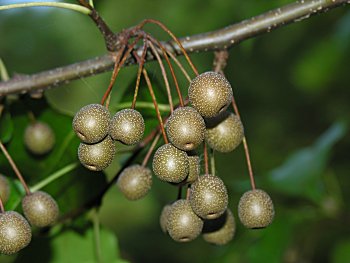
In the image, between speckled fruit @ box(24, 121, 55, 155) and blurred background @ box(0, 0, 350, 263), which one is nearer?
speckled fruit @ box(24, 121, 55, 155)

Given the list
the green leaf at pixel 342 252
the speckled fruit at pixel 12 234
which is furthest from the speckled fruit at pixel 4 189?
the green leaf at pixel 342 252

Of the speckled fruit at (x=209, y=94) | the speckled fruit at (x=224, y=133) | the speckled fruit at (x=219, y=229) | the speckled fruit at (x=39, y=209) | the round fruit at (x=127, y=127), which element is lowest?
the speckled fruit at (x=219, y=229)

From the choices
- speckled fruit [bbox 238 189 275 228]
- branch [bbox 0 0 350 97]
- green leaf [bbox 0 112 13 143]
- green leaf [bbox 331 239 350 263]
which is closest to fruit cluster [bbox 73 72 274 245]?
speckled fruit [bbox 238 189 275 228]

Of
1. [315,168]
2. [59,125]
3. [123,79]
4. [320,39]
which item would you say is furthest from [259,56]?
[59,125]

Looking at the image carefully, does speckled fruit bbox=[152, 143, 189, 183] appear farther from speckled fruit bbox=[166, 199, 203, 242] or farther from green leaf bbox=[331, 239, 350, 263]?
green leaf bbox=[331, 239, 350, 263]

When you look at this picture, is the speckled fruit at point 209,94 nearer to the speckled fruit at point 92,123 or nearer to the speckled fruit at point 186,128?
the speckled fruit at point 186,128

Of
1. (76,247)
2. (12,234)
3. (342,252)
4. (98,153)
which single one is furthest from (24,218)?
(342,252)

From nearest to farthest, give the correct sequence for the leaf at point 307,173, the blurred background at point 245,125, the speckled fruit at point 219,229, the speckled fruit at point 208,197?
the speckled fruit at point 208,197
the speckled fruit at point 219,229
the blurred background at point 245,125
the leaf at point 307,173
